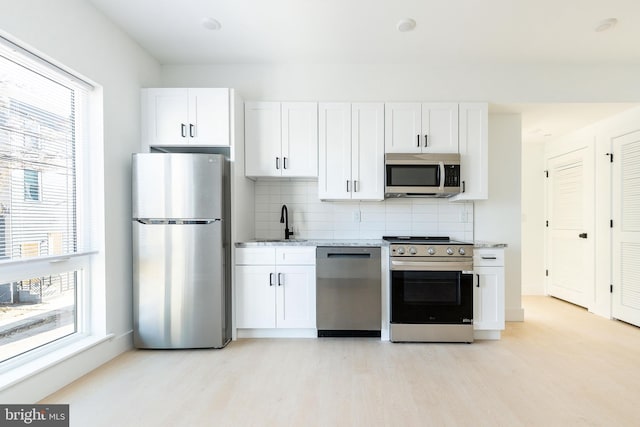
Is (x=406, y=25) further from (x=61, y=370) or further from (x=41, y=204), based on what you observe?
(x=61, y=370)

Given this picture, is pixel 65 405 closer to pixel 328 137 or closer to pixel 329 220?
pixel 329 220

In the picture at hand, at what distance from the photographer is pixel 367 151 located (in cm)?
323

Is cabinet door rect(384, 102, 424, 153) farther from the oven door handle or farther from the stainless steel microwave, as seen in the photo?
the oven door handle

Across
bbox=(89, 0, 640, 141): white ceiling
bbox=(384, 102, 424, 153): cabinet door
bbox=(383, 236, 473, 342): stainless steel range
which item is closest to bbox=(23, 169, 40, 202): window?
bbox=(89, 0, 640, 141): white ceiling

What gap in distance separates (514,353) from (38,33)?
4246mm

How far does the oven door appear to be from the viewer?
2.89 m

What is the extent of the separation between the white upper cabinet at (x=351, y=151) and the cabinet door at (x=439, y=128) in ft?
1.47

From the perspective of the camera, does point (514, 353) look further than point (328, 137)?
No

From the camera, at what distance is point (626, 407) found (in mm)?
1925

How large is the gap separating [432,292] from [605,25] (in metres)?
2.66

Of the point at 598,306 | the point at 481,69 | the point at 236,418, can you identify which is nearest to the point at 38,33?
A: the point at 236,418

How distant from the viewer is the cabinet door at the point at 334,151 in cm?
321

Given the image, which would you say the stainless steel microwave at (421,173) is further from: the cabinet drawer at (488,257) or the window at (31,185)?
the window at (31,185)

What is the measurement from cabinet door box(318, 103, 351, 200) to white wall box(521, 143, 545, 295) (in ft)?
10.8
